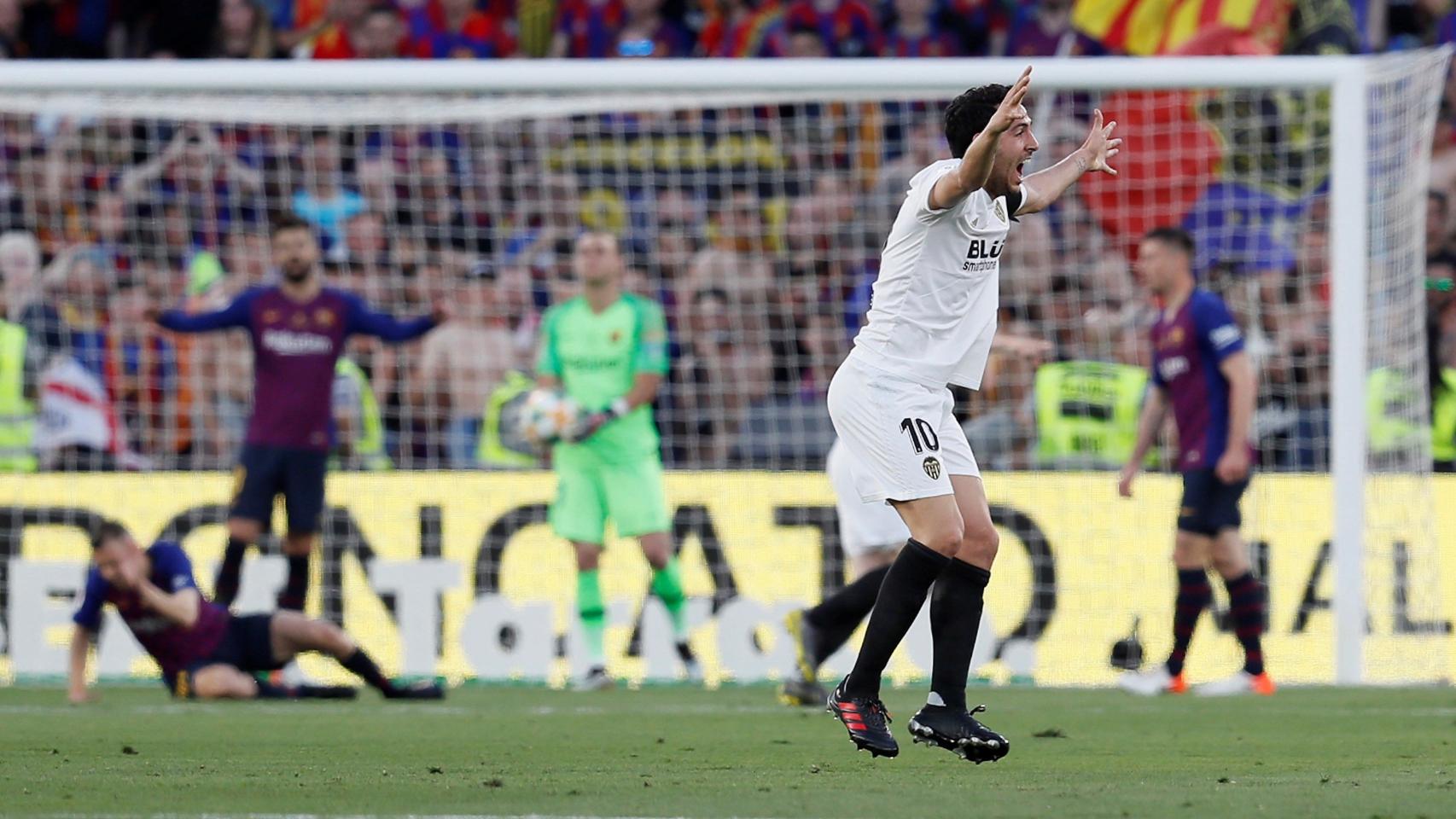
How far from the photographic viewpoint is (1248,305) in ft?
39.0

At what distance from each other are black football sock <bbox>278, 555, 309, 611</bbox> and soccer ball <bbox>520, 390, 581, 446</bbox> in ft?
4.05

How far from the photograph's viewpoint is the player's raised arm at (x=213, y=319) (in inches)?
408

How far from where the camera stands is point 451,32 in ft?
51.2

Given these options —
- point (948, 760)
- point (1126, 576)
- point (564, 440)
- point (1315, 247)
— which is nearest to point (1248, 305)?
point (1315, 247)

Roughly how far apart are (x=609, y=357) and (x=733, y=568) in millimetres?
1295

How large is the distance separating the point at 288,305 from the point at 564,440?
57.9 inches

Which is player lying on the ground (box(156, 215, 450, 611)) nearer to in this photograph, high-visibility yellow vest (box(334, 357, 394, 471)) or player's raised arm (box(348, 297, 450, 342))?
player's raised arm (box(348, 297, 450, 342))

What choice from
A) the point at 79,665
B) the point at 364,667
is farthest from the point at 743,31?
the point at 79,665

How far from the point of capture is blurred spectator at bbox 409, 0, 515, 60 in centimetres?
1552

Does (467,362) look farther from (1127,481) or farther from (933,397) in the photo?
(933,397)

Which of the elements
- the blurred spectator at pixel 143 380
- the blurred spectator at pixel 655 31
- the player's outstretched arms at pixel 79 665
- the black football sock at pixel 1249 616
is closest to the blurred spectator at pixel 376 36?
the blurred spectator at pixel 655 31

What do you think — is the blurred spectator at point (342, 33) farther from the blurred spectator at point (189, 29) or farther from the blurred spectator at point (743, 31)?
the blurred spectator at point (743, 31)

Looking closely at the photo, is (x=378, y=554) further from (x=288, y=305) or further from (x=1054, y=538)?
(x=1054, y=538)

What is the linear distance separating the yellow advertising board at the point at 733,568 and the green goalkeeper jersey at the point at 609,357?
0.71 meters
